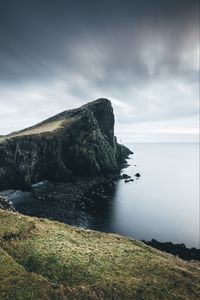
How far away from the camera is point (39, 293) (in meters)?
25.6

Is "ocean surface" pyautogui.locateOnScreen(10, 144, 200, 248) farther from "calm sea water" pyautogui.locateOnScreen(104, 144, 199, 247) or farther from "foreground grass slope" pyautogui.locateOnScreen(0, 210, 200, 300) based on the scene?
"foreground grass slope" pyautogui.locateOnScreen(0, 210, 200, 300)

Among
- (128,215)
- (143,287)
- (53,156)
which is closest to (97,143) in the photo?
(53,156)

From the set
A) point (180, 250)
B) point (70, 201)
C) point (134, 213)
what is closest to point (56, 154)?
point (70, 201)

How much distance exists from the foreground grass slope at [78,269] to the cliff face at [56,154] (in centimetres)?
7667

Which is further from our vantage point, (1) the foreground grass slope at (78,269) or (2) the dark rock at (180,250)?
(2) the dark rock at (180,250)

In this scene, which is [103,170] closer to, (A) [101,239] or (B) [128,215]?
(B) [128,215]

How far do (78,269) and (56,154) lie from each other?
112m

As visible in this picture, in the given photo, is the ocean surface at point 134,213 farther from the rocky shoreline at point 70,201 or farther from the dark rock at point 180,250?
the dark rock at point 180,250

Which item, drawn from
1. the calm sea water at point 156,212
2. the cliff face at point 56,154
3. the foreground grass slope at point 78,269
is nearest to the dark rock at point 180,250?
the calm sea water at point 156,212

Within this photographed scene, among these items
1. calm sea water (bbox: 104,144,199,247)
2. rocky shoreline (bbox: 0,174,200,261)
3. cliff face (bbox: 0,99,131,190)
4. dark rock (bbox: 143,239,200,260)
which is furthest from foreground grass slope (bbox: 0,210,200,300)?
cliff face (bbox: 0,99,131,190)

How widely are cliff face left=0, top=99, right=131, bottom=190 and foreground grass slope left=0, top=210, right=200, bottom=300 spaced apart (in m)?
76.7

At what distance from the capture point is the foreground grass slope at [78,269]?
26.8 m

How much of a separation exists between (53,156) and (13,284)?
114 metres

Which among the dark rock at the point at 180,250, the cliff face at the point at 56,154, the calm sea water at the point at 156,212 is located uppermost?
the cliff face at the point at 56,154
